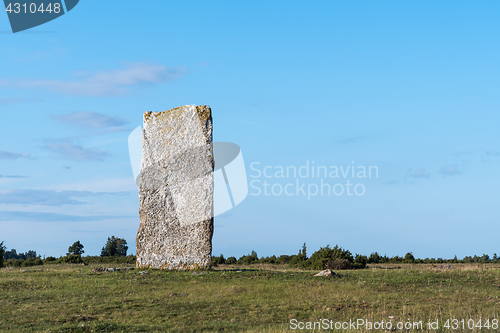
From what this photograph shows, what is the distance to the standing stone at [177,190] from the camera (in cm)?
2278

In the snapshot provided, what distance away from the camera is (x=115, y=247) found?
52812 mm

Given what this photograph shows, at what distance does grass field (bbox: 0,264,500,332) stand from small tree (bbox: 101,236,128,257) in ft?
99.6

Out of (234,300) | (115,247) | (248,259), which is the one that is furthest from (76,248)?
(234,300)

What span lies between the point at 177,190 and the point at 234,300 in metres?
8.86

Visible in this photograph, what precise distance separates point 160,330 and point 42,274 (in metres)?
12.4

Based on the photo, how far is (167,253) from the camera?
2298 centimetres

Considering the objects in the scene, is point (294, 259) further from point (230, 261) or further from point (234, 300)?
point (234, 300)

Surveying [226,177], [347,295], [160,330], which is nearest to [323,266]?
[226,177]

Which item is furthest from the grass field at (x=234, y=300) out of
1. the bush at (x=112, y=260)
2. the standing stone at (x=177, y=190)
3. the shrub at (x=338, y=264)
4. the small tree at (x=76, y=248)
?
the small tree at (x=76, y=248)

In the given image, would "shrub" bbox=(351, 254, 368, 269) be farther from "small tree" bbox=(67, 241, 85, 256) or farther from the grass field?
"small tree" bbox=(67, 241, 85, 256)

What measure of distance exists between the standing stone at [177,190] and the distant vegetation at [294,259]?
916cm

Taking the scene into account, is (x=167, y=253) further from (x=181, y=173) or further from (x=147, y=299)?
(x=147, y=299)

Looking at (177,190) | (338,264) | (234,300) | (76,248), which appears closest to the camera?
(234,300)

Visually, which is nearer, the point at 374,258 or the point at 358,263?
the point at 358,263
